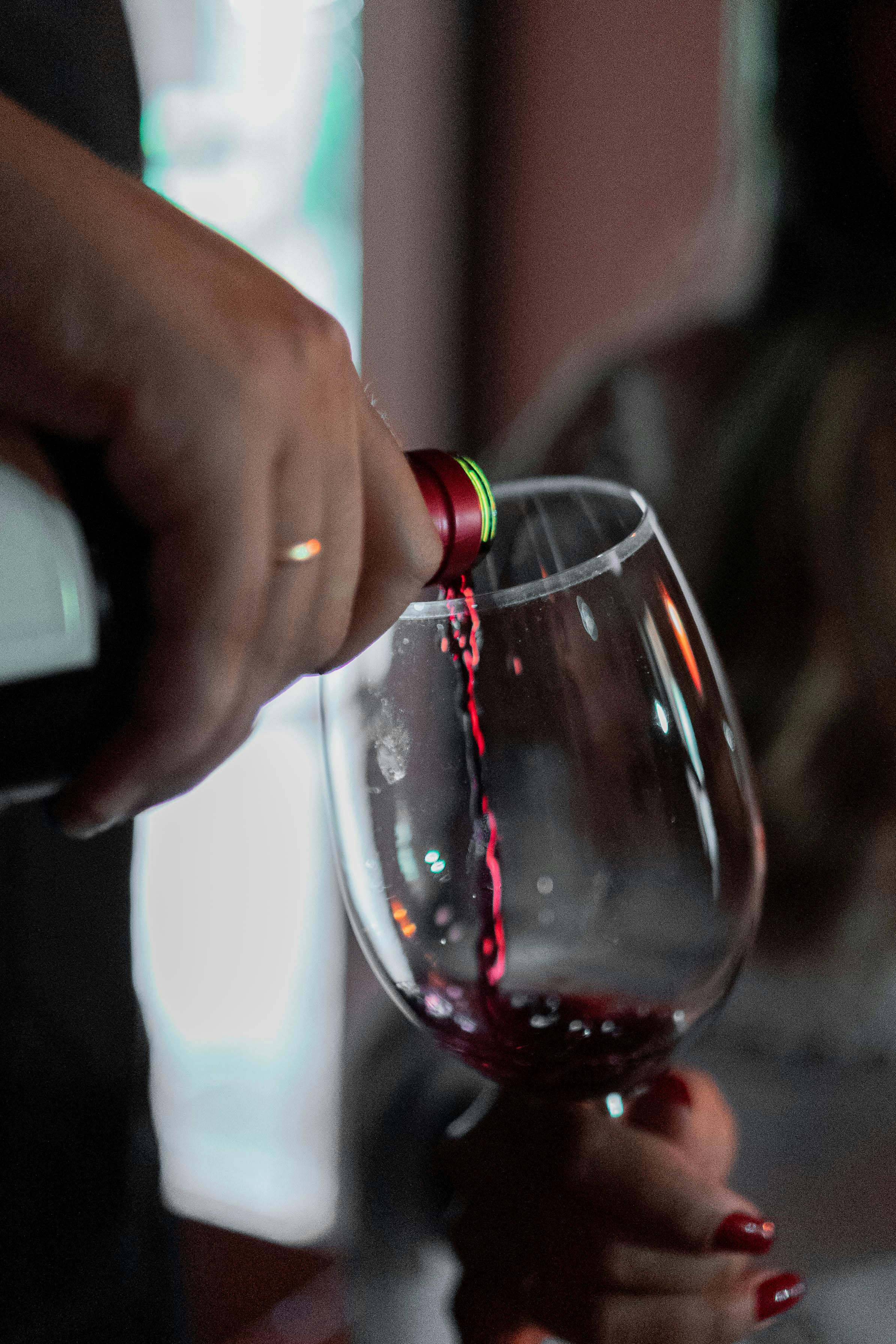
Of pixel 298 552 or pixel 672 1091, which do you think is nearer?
pixel 298 552

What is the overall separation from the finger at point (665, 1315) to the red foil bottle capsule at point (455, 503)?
0.15m

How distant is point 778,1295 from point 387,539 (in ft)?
0.56

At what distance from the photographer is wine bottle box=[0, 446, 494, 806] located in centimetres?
17

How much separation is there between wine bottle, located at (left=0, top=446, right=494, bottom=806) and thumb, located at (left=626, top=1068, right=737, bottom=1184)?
0.17m

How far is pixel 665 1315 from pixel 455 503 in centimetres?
17

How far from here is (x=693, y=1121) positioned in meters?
0.28

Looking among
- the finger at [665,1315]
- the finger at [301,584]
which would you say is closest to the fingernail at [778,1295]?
the finger at [665,1315]

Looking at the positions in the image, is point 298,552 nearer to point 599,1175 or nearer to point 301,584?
point 301,584

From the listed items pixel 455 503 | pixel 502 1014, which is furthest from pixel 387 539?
pixel 502 1014

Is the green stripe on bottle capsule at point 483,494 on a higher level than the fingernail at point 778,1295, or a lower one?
higher

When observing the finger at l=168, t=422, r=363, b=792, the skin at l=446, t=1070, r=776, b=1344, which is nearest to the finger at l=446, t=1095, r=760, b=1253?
the skin at l=446, t=1070, r=776, b=1344

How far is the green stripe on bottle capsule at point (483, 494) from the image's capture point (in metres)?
0.23

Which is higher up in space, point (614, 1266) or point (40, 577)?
point (40, 577)

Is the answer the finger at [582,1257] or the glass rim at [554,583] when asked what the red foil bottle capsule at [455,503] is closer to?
the glass rim at [554,583]
